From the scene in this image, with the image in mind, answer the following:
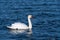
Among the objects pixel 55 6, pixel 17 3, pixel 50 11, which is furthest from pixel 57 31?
pixel 17 3

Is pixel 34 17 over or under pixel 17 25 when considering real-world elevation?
over

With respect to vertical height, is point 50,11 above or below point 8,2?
below

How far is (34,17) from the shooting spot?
22.2m

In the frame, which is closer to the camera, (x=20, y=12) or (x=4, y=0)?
(x=20, y=12)

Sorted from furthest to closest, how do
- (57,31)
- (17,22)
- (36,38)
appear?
(17,22) < (57,31) < (36,38)

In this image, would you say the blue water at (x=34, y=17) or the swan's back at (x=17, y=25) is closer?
the blue water at (x=34, y=17)

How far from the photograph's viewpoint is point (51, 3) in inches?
1070

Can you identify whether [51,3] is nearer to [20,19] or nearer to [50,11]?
[50,11]

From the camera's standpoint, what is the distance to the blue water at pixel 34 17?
1836 centimetres

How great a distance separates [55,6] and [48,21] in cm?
508

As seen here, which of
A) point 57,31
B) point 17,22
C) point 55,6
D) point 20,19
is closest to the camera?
point 57,31

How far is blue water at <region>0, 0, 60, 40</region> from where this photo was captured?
60.2ft

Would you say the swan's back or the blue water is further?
the swan's back

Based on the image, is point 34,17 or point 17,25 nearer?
point 17,25
